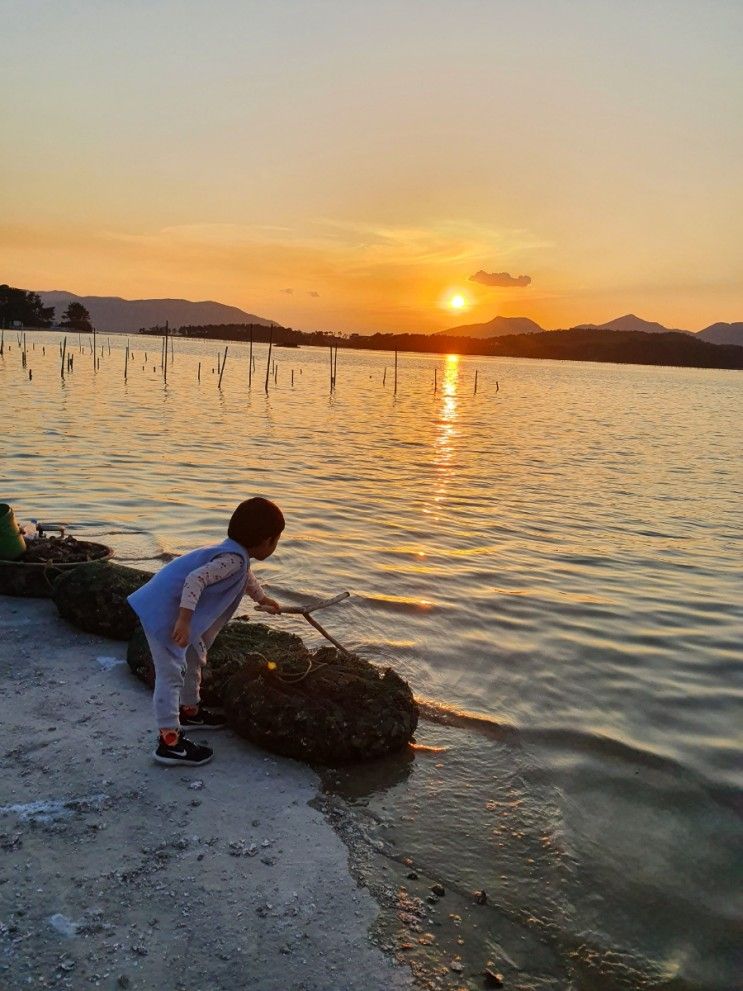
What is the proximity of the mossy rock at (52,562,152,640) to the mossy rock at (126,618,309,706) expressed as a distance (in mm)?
530

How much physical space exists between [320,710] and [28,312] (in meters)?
195

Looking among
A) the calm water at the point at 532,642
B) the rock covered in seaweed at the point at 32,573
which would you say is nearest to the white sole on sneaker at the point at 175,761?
the calm water at the point at 532,642

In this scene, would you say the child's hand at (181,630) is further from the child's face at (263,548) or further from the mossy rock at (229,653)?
the mossy rock at (229,653)

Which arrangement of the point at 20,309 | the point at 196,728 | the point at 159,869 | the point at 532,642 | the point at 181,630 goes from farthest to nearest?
the point at 20,309 → the point at 532,642 → the point at 196,728 → the point at 181,630 → the point at 159,869

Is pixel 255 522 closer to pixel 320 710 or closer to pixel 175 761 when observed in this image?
pixel 320 710

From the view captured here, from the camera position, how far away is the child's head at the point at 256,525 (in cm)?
502

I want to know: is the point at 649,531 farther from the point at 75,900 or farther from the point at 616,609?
the point at 75,900

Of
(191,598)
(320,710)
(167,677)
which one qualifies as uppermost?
(191,598)

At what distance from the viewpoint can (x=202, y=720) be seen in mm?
5820

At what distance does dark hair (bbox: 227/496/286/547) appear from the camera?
502cm

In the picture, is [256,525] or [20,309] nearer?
[256,525]

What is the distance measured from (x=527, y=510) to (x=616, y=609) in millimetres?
7438

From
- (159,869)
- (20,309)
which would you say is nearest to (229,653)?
(159,869)

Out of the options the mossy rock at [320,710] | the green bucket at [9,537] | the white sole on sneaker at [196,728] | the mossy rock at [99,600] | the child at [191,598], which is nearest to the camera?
the child at [191,598]
